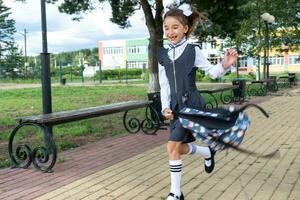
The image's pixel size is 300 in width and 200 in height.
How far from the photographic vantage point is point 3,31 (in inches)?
2111

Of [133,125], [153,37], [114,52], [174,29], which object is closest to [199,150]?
[174,29]

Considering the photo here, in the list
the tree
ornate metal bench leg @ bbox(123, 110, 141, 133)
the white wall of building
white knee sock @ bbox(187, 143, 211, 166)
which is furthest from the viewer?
the white wall of building

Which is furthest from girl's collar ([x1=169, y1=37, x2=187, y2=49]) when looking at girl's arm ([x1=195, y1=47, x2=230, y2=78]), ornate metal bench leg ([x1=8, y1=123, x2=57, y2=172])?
ornate metal bench leg ([x1=8, y1=123, x2=57, y2=172])

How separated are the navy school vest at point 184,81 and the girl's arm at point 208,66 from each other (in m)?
0.04

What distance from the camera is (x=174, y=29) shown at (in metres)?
4.11

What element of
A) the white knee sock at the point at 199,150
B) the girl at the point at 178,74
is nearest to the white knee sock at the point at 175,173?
the girl at the point at 178,74

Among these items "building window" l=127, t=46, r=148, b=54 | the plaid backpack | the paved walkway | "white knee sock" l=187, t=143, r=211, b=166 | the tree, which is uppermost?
Result: "building window" l=127, t=46, r=148, b=54

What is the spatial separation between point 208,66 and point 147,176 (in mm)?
1852

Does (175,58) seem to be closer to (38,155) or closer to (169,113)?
(169,113)

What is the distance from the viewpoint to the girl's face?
4090mm

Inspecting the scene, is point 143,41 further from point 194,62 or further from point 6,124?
point 194,62

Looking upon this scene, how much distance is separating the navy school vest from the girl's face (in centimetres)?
12

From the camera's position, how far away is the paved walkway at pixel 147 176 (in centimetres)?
468

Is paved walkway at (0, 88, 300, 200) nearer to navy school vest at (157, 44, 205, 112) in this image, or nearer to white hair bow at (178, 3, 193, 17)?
navy school vest at (157, 44, 205, 112)
